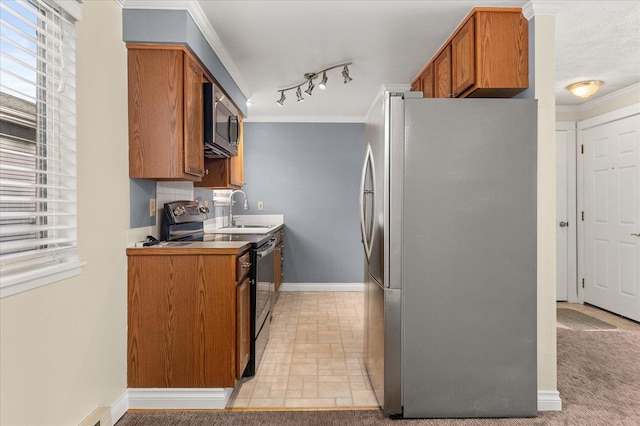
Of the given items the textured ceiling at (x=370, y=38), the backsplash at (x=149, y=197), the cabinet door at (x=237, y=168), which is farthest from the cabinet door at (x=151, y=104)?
the cabinet door at (x=237, y=168)

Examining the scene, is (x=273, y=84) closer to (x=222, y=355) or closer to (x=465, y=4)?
(x=465, y=4)

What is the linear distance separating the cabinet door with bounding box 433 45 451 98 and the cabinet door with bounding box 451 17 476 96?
0.22ft

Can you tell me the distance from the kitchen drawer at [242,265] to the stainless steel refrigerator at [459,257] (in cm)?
84

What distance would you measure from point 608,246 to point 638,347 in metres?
1.42

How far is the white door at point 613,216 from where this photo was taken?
3918mm

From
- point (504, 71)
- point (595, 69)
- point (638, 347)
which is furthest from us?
point (595, 69)

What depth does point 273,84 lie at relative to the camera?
12.3ft

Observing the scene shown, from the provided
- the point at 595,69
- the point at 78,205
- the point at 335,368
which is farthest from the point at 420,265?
the point at 595,69

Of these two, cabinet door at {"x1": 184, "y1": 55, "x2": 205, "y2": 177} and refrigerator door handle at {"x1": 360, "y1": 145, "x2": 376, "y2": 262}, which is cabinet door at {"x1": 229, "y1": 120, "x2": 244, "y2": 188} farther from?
refrigerator door handle at {"x1": 360, "y1": 145, "x2": 376, "y2": 262}

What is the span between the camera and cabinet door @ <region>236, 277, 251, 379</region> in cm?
222

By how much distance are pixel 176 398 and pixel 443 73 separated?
2.73m

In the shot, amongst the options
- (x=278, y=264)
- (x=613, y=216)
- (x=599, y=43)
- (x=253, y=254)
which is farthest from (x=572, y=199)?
(x=253, y=254)

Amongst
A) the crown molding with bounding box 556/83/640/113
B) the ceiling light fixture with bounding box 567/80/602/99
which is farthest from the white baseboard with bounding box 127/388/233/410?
the crown molding with bounding box 556/83/640/113

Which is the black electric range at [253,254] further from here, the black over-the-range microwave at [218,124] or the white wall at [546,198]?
the white wall at [546,198]
